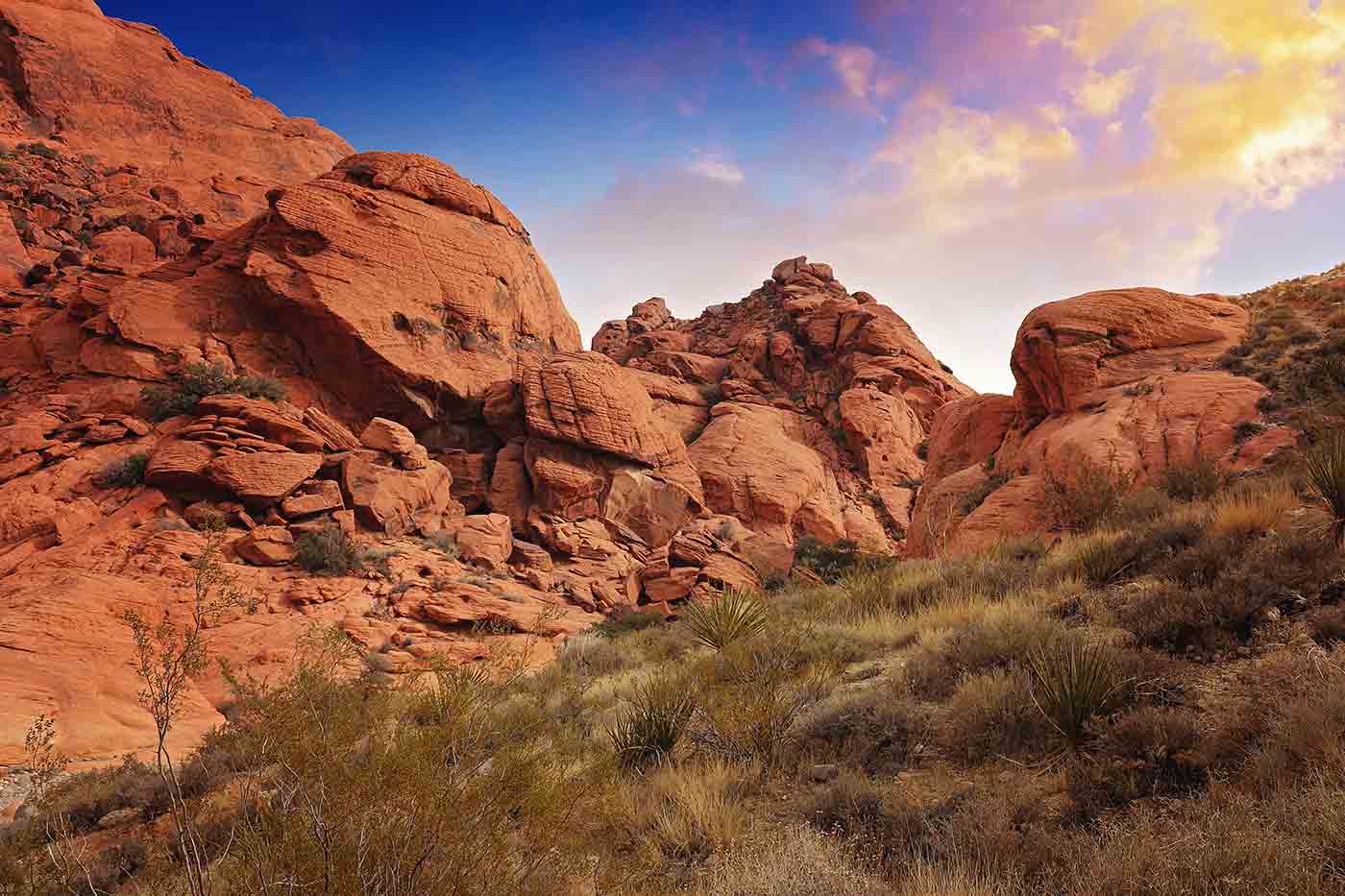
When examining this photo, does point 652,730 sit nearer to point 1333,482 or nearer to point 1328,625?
point 1328,625

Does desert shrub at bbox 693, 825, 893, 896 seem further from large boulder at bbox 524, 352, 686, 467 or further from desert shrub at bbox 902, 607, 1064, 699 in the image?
large boulder at bbox 524, 352, 686, 467

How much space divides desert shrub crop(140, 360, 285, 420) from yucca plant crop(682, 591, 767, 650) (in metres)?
18.2

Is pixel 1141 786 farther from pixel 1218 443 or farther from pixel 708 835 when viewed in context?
pixel 1218 443

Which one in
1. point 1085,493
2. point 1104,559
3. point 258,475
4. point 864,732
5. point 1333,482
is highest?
point 258,475

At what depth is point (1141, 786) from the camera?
9.63 ft

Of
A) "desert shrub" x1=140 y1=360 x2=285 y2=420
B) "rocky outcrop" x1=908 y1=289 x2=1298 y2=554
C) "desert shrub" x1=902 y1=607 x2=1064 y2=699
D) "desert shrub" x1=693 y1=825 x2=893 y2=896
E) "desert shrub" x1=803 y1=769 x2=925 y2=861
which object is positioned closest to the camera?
"desert shrub" x1=693 y1=825 x2=893 y2=896

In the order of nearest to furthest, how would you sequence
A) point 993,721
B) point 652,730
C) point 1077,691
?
point 1077,691 < point 993,721 < point 652,730

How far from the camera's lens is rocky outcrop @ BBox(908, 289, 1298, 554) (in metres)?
10.1

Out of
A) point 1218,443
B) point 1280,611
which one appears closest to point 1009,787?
point 1280,611

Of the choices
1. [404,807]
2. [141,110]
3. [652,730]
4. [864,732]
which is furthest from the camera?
[141,110]

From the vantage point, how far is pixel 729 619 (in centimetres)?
739

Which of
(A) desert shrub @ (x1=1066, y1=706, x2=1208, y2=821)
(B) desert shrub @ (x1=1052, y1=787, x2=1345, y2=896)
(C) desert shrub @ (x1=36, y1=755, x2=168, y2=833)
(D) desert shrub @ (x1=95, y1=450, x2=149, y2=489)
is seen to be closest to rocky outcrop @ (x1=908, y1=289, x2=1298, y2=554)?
(A) desert shrub @ (x1=1066, y1=706, x2=1208, y2=821)

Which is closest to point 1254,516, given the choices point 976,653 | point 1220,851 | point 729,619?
point 976,653

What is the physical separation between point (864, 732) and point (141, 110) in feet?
191
